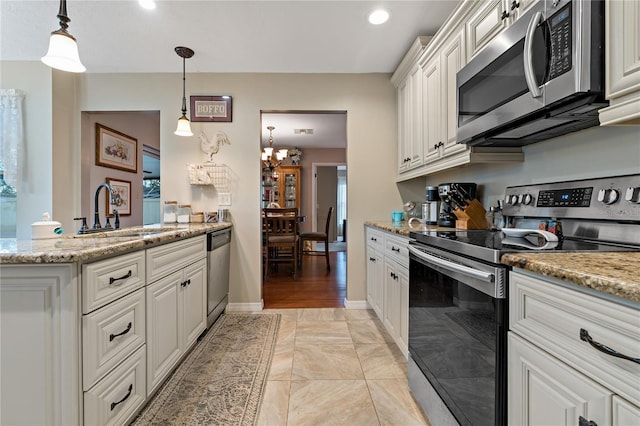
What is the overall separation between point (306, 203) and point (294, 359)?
4.94 m

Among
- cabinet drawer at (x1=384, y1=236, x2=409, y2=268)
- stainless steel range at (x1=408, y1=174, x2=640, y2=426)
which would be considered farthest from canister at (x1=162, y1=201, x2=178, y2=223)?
stainless steel range at (x1=408, y1=174, x2=640, y2=426)

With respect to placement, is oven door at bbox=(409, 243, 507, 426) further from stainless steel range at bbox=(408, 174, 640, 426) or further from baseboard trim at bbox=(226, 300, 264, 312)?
baseboard trim at bbox=(226, 300, 264, 312)

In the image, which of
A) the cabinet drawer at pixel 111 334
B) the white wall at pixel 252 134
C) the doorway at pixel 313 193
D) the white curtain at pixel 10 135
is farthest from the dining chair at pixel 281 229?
the cabinet drawer at pixel 111 334

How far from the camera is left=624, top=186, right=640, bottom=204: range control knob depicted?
105 centimetres

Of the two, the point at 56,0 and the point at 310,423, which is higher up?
the point at 56,0

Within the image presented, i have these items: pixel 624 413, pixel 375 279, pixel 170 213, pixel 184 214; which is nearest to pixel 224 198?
pixel 184 214

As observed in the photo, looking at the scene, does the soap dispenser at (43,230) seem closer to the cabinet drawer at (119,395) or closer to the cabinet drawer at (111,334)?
the cabinet drawer at (111,334)

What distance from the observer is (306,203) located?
674 centimetres

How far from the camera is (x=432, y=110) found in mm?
2119

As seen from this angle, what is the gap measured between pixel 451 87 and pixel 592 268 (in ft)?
5.04

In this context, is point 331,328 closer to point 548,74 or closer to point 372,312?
point 372,312

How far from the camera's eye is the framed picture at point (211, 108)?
289cm

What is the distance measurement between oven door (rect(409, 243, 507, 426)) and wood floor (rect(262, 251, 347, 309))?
1.71m

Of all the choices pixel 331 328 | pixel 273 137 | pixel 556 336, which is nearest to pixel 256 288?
pixel 331 328
